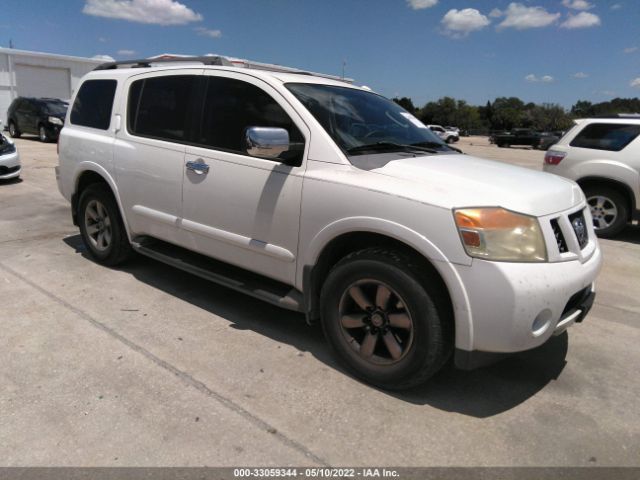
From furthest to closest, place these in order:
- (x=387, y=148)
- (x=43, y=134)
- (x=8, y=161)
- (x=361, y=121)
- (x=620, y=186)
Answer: (x=43, y=134), (x=8, y=161), (x=620, y=186), (x=361, y=121), (x=387, y=148)

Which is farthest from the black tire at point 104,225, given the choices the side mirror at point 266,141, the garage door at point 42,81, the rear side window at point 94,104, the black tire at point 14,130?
the garage door at point 42,81

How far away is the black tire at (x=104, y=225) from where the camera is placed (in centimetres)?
470

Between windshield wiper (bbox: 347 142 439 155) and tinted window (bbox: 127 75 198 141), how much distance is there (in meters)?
1.48

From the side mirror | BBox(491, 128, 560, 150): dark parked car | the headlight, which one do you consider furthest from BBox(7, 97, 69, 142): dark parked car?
BBox(491, 128, 560, 150): dark parked car

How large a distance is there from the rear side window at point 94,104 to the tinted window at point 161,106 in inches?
13.3

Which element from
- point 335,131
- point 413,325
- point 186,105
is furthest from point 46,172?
point 413,325

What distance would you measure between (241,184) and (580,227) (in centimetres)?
217

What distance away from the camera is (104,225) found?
4898 mm

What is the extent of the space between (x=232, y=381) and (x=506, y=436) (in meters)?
1.54

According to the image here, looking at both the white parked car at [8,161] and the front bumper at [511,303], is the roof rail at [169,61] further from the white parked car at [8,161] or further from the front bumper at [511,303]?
the white parked car at [8,161]

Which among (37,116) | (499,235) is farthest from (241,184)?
(37,116)

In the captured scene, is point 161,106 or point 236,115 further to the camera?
point 161,106

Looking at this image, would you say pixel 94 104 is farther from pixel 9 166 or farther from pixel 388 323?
pixel 9 166

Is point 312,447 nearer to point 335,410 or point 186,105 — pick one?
point 335,410
